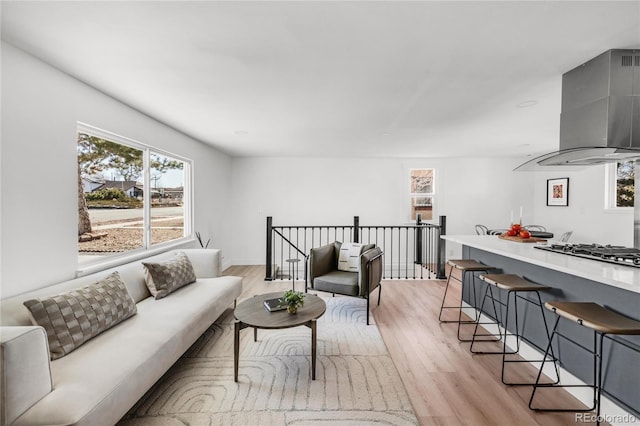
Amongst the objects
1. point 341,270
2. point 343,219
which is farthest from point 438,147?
point 341,270

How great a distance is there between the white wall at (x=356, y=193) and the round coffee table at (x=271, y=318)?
3.99 metres

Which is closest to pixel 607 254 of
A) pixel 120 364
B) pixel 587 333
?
pixel 587 333

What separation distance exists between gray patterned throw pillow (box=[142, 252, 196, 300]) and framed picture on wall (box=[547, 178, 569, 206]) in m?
7.35

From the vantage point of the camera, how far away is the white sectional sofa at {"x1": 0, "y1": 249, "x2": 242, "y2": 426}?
1.28 m

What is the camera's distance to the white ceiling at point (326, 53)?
1605 mm

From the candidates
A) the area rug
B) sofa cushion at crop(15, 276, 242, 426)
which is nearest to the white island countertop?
the area rug

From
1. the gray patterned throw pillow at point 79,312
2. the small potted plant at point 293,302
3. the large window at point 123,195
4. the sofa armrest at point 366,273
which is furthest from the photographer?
the sofa armrest at point 366,273

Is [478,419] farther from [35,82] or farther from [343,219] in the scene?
[343,219]

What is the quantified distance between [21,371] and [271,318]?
4.62 ft

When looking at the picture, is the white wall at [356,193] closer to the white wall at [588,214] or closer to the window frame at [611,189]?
the white wall at [588,214]

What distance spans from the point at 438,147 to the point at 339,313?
147 inches

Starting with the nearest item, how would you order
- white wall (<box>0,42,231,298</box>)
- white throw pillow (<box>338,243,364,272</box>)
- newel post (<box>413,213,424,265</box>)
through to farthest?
white wall (<box>0,42,231,298</box>) < white throw pillow (<box>338,243,364,272</box>) < newel post (<box>413,213,424,265</box>)

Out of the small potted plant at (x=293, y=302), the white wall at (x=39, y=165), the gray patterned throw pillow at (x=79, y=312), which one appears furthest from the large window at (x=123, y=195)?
the small potted plant at (x=293, y=302)

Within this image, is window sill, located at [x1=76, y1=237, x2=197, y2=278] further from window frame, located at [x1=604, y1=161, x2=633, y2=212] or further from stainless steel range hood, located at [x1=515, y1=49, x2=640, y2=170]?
window frame, located at [x1=604, y1=161, x2=633, y2=212]
